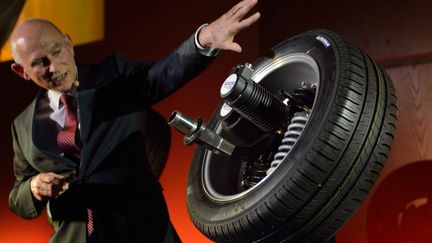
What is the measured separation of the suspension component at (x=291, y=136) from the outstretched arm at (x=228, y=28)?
8.1 inches

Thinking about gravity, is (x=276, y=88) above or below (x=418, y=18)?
below

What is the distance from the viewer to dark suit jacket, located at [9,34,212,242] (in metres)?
1.32

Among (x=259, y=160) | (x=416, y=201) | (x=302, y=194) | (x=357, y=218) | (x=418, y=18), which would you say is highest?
(x=418, y=18)

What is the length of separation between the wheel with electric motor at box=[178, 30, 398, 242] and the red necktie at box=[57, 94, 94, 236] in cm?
41

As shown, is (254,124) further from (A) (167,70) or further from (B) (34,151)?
(B) (34,151)

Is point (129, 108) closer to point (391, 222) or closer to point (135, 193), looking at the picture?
point (135, 193)

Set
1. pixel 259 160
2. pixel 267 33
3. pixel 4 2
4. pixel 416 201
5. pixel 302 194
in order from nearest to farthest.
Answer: pixel 302 194, pixel 259 160, pixel 416 201, pixel 267 33, pixel 4 2

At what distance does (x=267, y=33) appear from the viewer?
1647 mm

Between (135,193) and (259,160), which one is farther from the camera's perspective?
(135,193)

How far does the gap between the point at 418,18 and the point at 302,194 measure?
70cm

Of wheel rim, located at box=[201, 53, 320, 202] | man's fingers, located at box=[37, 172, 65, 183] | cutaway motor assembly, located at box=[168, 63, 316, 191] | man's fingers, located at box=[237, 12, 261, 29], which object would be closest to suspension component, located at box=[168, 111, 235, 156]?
cutaway motor assembly, located at box=[168, 63, 316, 191]

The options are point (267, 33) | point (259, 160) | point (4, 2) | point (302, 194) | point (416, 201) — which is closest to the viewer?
point (302, 194)

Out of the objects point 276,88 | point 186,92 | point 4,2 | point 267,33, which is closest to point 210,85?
point 186,92

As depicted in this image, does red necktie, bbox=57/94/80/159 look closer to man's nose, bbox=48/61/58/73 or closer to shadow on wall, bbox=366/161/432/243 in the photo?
man's nose, bbox=48/61/58/73
